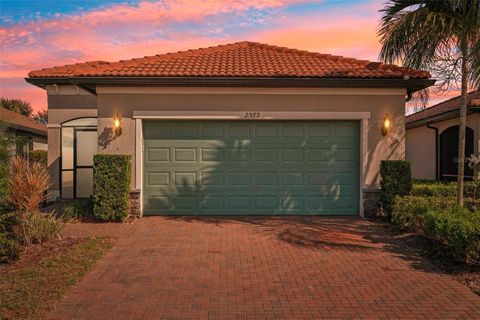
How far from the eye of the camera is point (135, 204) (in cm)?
1105

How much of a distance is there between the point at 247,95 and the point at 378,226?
14.6 feet

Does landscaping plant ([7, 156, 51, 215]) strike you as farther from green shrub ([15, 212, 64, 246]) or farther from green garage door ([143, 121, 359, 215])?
green garage door ([143, 121, 359, 215])

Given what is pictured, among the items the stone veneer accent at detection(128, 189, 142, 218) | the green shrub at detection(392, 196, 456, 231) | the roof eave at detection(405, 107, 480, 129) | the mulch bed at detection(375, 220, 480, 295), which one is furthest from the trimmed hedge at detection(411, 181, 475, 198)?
the stone veneer accent at detection(128, 189, 142, 218)

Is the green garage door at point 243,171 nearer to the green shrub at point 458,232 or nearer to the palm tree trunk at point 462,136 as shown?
the palm tree trunk at point 462,136

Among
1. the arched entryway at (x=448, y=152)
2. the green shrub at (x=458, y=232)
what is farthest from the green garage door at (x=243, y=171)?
the arched entryway at (x=448, y=152)

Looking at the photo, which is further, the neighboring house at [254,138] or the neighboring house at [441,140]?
the neighboring house at [441,140]

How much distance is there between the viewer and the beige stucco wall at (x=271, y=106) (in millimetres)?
11117

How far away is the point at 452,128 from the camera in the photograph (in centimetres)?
1616

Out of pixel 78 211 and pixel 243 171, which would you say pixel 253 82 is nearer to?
pixel 243 171

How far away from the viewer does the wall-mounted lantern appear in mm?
10930

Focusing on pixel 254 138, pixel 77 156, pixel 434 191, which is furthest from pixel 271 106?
pixel 77 156

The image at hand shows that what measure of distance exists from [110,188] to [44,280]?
4415mm

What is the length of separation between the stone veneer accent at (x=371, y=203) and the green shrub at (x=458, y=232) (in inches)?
134

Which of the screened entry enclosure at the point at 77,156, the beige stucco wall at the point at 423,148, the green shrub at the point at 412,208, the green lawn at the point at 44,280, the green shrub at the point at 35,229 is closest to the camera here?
the green lawn at the point at 44,280
